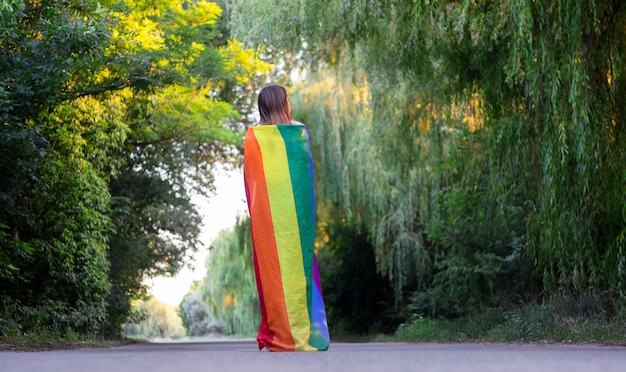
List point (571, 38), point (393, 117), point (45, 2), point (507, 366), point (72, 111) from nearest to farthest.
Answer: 1. point (507, 366)
2. point (571, 38)
3. point (45, 2)
4. point (72, 111)
5. point (393, 117)

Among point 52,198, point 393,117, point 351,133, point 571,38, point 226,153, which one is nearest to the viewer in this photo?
point 571,38

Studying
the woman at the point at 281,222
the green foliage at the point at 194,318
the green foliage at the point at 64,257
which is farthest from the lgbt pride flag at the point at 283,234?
the green foliage at the point at 194,318

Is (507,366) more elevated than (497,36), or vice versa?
(497,36)

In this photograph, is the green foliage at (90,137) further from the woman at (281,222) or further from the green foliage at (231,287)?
the green foliage at (231,287)

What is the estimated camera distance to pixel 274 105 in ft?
24.3

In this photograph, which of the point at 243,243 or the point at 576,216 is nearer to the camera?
the point at 576,216

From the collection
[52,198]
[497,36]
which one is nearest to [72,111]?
[52,198]

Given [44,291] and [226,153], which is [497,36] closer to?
[44,291]

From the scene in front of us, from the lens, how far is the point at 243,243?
24250 millimetres

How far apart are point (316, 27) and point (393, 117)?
2678mm

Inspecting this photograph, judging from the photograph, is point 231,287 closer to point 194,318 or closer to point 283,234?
point 283,234

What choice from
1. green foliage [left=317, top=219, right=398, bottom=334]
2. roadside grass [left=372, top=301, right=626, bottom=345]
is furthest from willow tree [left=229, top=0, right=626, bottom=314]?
green foliage [left=317, top=219, right=398, bottom=334]

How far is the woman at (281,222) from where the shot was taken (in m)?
7.04

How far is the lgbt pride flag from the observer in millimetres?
7008
